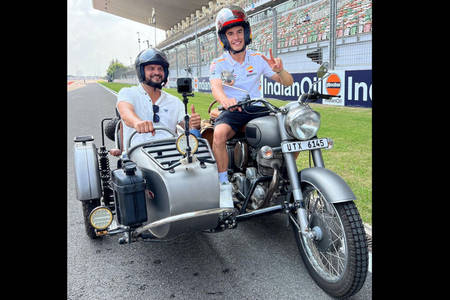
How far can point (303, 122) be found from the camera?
8.36ft

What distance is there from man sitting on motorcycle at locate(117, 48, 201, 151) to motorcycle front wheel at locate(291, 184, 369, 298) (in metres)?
1.22

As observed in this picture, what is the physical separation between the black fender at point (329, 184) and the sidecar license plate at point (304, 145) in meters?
0.18

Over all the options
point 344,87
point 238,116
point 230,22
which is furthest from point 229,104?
point 344,87

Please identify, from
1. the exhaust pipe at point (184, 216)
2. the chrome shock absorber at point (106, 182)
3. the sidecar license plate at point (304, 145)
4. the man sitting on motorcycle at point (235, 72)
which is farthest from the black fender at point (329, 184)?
the chrome shock absorber at point (106, 182)

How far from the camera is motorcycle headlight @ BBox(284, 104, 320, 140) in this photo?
2541 mm

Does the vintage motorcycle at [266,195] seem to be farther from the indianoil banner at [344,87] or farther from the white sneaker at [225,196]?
the indianoil banner at [344,87]

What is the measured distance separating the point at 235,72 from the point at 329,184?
1.69 meters

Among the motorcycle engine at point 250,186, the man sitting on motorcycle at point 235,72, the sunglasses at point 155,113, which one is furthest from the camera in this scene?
the sunglasses at point 155,113

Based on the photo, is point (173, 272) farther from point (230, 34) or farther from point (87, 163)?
point (230, 34)

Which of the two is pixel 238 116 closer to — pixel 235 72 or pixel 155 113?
pixel 235 72

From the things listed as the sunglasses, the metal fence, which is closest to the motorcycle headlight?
the sunglasses

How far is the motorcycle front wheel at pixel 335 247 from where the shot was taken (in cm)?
215

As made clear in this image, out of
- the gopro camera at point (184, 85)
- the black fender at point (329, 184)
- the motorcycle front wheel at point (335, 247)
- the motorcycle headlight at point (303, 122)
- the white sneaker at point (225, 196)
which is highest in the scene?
the gopro camera at point (184, 85)

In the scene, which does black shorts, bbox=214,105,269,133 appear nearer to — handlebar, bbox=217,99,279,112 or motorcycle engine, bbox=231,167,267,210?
handlebar, bbox=217,99,279,112
